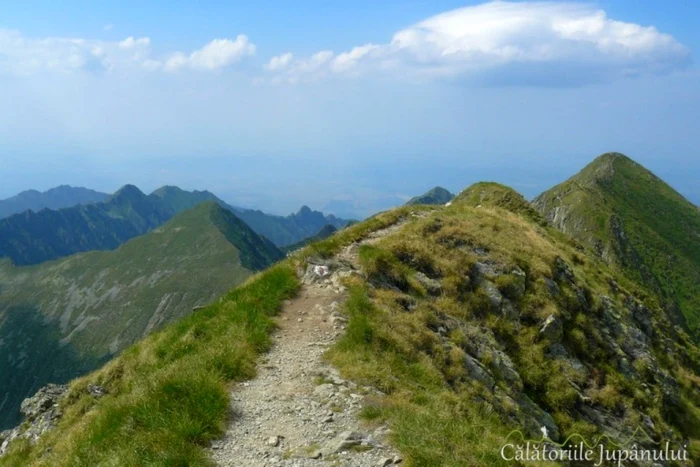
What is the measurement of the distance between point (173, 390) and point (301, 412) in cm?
308

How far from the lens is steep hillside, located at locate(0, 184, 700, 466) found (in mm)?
10656

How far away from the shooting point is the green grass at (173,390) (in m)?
10.0

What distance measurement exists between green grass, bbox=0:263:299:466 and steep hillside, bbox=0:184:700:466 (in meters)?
0.05

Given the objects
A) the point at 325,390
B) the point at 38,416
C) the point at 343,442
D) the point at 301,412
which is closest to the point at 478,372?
the point at 325,390

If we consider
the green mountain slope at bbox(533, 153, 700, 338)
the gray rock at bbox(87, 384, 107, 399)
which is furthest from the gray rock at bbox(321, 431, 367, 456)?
the green mountain slope at bbox(533, 153, 700, 338)

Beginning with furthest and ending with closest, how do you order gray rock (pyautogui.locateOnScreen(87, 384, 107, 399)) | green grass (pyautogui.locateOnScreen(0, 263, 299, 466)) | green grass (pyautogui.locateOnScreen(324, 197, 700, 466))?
1. gray rock (pyautogui.locateOnScreen(87, 384, 107, 399))
2. green grass (pyautogui.locateOnScreen(324, 197, 700, 466))
3. green grass (pyautogui.locateOnScreen(0, 263, 299, 466))

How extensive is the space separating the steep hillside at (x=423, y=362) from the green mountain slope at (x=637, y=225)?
309 ft

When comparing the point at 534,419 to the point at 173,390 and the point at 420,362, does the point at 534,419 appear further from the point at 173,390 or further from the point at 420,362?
the point at 173,390

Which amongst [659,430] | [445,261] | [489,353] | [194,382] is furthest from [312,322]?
[659,430]

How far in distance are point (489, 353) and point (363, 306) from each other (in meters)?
5.86

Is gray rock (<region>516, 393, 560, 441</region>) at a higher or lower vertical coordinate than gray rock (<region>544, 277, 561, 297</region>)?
lower

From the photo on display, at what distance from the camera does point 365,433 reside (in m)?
10.7

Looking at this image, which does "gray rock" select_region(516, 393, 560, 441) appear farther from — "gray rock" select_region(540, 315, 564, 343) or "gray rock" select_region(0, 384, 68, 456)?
"gray rock" select_region(0, 384, 68, 456)

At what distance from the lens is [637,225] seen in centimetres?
14875
